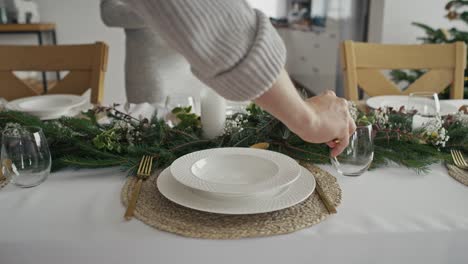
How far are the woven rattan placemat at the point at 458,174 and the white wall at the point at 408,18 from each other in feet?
7.83

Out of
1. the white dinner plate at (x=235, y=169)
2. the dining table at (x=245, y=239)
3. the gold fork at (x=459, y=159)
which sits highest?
the white dinner plate at (x=235, y=169)

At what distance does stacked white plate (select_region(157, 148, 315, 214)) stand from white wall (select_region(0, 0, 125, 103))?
10.2 ft

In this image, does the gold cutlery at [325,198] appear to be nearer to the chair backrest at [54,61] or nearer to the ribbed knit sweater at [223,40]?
the ribbed knit sweater at [223,40]

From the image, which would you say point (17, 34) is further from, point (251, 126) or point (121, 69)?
point (251, 126)

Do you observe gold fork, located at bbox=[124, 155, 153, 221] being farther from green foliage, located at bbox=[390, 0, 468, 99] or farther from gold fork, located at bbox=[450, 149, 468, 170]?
green foliage, located at bbox=[390, 0, 468, 99]

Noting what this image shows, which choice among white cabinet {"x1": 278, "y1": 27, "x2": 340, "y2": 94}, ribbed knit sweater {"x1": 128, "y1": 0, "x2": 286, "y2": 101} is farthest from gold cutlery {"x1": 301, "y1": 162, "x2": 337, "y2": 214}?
white cabinet {"x1": 278, "y1": 27, "x2": 340, "y2": 94}

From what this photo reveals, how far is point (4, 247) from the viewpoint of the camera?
0.60 m

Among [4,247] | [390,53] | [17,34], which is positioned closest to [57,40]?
[17,34]

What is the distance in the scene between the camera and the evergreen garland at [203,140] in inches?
33.3

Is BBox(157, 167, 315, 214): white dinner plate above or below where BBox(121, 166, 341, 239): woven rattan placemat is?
above

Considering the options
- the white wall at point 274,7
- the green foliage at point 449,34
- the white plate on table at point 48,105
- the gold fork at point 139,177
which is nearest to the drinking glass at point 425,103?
the gold fork at point 139,177

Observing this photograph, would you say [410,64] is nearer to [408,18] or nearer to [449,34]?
[449,34]

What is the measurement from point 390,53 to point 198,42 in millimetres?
1442

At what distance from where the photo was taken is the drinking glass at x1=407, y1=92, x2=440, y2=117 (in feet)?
3.34
